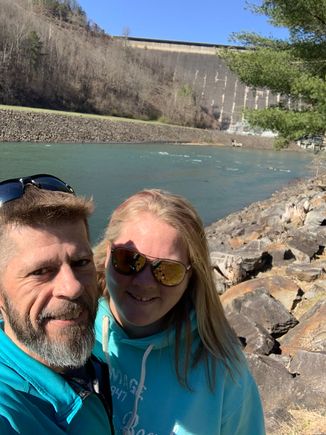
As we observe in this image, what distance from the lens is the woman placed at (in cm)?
136

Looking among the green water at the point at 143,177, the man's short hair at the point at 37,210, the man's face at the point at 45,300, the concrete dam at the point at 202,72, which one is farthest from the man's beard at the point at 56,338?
the concrete dam at the point at 202,72

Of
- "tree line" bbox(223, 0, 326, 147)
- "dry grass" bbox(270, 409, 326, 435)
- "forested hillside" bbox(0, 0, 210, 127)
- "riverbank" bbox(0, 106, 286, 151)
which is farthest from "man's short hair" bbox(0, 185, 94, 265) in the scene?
"forested hillside" bbox(0, 0, 210, 127)

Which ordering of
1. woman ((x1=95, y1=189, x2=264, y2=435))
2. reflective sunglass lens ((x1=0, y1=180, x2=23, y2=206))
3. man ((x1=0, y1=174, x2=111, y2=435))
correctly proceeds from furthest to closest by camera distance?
woman ((x1=95, y1=189, x2=264, y2=435)) < reflective sunglass lens ((x1=0, y1=180, x2=23, y2=206)) < man ((x1=0, y1=174, x2=111, y2=435))

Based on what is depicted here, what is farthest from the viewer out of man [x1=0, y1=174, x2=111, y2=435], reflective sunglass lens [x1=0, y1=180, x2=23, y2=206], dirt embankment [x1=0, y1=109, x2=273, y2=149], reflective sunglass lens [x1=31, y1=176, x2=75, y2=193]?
dirt embankment [x1=0, y1=109, x2=273, y2=149]

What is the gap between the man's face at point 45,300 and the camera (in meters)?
1.04

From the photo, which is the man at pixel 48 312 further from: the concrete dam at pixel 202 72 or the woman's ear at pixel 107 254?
the concrete dam at pixel 202 72

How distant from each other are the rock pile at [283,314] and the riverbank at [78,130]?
31.5 metres

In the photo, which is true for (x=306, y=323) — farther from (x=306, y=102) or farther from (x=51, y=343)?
(x=306, y=102)

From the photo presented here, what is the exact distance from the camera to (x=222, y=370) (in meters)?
1.38

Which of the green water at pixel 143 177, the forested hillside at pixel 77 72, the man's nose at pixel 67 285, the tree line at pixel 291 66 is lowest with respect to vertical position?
the green water at pixel 143 177

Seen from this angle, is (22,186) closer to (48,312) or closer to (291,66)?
(48,312)

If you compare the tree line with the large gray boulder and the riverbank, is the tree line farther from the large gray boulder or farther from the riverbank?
the riverbank

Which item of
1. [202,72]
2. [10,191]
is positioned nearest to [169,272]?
[10,191]

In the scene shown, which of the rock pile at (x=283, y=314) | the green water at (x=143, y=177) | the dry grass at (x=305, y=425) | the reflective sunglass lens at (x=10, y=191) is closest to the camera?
the reflective sunglass lens at (x=10, y=191)
